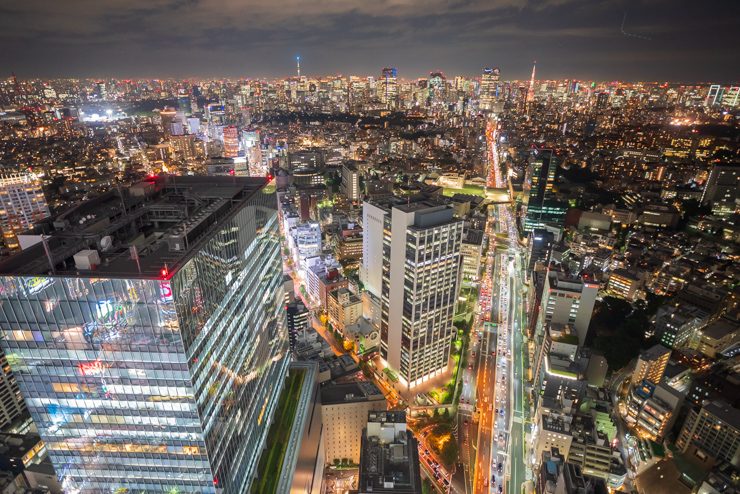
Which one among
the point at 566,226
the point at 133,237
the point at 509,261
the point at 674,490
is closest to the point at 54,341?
the point at 133,237

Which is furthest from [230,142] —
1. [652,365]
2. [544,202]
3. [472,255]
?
[652,365]

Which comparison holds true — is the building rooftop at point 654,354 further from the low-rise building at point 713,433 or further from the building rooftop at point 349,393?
the building rooftop at point 349,393

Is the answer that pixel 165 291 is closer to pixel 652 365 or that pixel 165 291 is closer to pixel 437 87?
pixel 652 365

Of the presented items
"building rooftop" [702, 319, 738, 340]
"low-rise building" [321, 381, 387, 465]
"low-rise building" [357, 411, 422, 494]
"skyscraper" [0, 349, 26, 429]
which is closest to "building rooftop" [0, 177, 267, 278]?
"low-rise building" [357, 411, 422, 494]

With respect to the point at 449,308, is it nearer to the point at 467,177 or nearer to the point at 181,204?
the point at 181,204

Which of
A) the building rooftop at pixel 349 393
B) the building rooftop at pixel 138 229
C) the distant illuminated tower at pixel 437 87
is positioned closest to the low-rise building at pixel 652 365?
the building rooftop at pixel 349 393

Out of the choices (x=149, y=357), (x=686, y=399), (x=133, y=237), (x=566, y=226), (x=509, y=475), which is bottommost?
(x=509, y=475)
